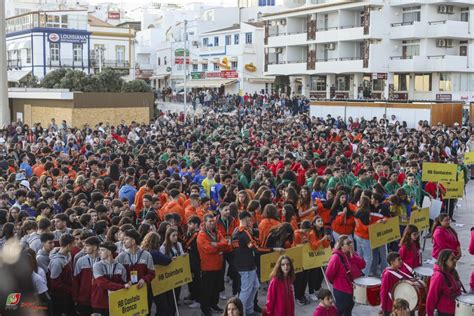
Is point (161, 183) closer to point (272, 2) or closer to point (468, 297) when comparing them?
point (468, 297)

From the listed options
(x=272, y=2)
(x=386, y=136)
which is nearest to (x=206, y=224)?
(x=386, y=136)

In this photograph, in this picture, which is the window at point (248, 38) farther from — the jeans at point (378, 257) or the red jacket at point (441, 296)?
the red jacket at point (441, 296)

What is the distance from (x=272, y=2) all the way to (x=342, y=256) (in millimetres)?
69410

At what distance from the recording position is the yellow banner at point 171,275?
28.6ft

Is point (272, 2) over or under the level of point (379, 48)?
over

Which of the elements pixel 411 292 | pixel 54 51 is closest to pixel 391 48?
pixel 54 51

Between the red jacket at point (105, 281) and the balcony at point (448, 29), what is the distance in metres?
42.3

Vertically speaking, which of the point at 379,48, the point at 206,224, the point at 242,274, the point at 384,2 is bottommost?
the point at 242,274

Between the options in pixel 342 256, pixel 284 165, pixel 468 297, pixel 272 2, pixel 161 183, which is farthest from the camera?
pixel 272 2

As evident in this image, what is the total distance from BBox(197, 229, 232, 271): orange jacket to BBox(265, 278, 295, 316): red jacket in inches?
68.5

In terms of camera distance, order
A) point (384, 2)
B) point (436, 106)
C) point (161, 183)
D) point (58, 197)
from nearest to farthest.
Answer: point (58, 197)
point (161, 183)
point (436, 106)
point (384, 2)

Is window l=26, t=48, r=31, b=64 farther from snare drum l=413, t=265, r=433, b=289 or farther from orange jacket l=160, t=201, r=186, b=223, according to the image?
snare drum l=413, t=265, r=433, b=289

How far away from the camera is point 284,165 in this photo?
1564 cm

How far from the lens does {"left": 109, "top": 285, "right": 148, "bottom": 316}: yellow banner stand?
7589mm
